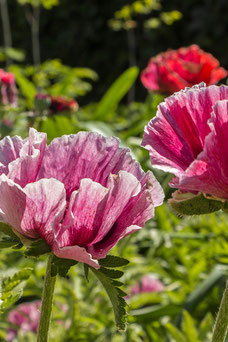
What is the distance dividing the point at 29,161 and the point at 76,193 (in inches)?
1.9

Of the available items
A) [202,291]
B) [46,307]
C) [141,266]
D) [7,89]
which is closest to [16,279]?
[46,307]

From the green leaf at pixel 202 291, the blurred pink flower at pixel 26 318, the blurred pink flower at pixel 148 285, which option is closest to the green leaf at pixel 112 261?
the green leaf at pixel 202 291

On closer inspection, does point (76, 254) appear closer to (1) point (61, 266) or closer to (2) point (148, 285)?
(1) point (61, 266)

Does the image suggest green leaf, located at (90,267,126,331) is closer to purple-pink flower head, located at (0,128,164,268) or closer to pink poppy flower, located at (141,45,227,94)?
purple-pink flower head, located at (0,128,164,268)

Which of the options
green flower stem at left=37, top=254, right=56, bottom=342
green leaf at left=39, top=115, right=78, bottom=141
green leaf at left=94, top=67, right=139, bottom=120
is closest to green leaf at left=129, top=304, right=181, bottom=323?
green leaf at left=39, top=115, right=78, bottom=141

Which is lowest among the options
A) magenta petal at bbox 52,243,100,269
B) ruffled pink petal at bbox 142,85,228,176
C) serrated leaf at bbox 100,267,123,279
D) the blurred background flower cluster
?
the blurred background flower cluster

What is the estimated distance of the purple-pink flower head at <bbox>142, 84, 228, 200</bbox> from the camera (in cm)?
42

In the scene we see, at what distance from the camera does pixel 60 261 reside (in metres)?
0.44

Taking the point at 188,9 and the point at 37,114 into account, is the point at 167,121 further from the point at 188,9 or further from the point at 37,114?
the point at 188,9

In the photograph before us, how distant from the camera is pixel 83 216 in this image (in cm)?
45

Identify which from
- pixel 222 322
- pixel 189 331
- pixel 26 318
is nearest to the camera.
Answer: pixel 222 322

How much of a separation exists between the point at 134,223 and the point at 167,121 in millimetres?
80

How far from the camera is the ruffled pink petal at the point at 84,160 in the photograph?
479mm

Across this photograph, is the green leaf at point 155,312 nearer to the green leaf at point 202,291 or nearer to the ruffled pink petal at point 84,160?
the green leaf at point 202,291
